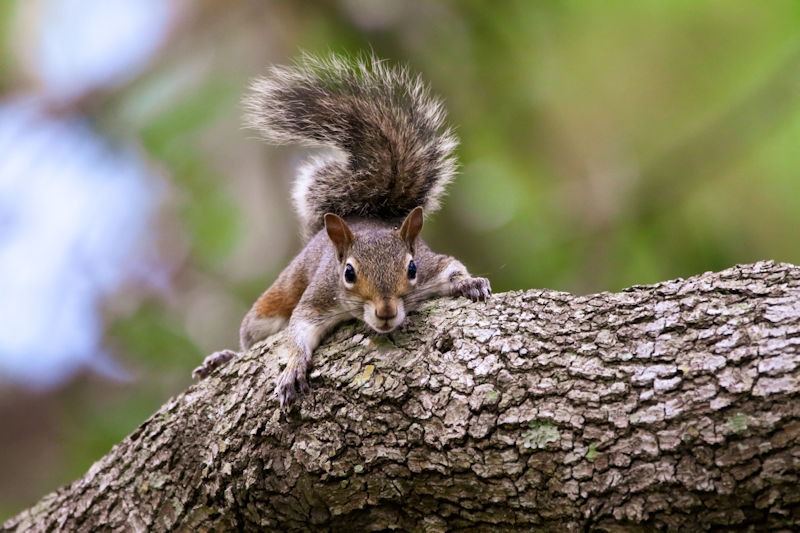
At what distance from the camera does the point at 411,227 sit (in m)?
3.84

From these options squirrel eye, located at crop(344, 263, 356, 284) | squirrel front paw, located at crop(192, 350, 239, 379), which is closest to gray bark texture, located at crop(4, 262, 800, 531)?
squirrel eye, located at crop(344, 263, 356, 284)

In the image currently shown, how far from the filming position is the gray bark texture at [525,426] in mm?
2242

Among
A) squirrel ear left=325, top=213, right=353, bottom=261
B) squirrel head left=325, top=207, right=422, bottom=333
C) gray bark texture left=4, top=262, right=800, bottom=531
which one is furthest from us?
squirrel ear left=325, top=213, right=353, bottom=261

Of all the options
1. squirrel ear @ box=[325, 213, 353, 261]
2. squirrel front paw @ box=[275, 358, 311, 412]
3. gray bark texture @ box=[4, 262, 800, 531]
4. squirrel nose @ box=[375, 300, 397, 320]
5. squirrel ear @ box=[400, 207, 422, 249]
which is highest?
squirrel ear @ box=[400, 207, 422, 249]

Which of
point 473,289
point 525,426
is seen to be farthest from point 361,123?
point 525,426

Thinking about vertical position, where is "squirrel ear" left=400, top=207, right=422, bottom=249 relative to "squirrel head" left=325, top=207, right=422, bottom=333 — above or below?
above

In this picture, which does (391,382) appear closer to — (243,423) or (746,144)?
(243,423)

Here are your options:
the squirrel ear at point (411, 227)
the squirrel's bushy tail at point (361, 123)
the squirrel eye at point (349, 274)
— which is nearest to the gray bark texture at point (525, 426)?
the squirrel eye at point (349, 274)

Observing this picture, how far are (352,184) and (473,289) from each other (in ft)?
3.89

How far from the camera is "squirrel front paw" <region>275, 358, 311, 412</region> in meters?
3.05

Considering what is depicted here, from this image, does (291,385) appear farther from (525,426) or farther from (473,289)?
(525,426)

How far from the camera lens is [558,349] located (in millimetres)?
2625

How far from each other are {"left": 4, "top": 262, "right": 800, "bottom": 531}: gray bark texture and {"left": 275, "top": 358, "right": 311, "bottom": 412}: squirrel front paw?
0.12 feet

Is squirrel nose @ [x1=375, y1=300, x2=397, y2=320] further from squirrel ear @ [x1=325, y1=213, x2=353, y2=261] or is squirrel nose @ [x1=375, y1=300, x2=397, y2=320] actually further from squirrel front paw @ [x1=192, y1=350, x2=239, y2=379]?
squirrel front paw @ [x1=192, y1=350, x2=239, y2=379]
